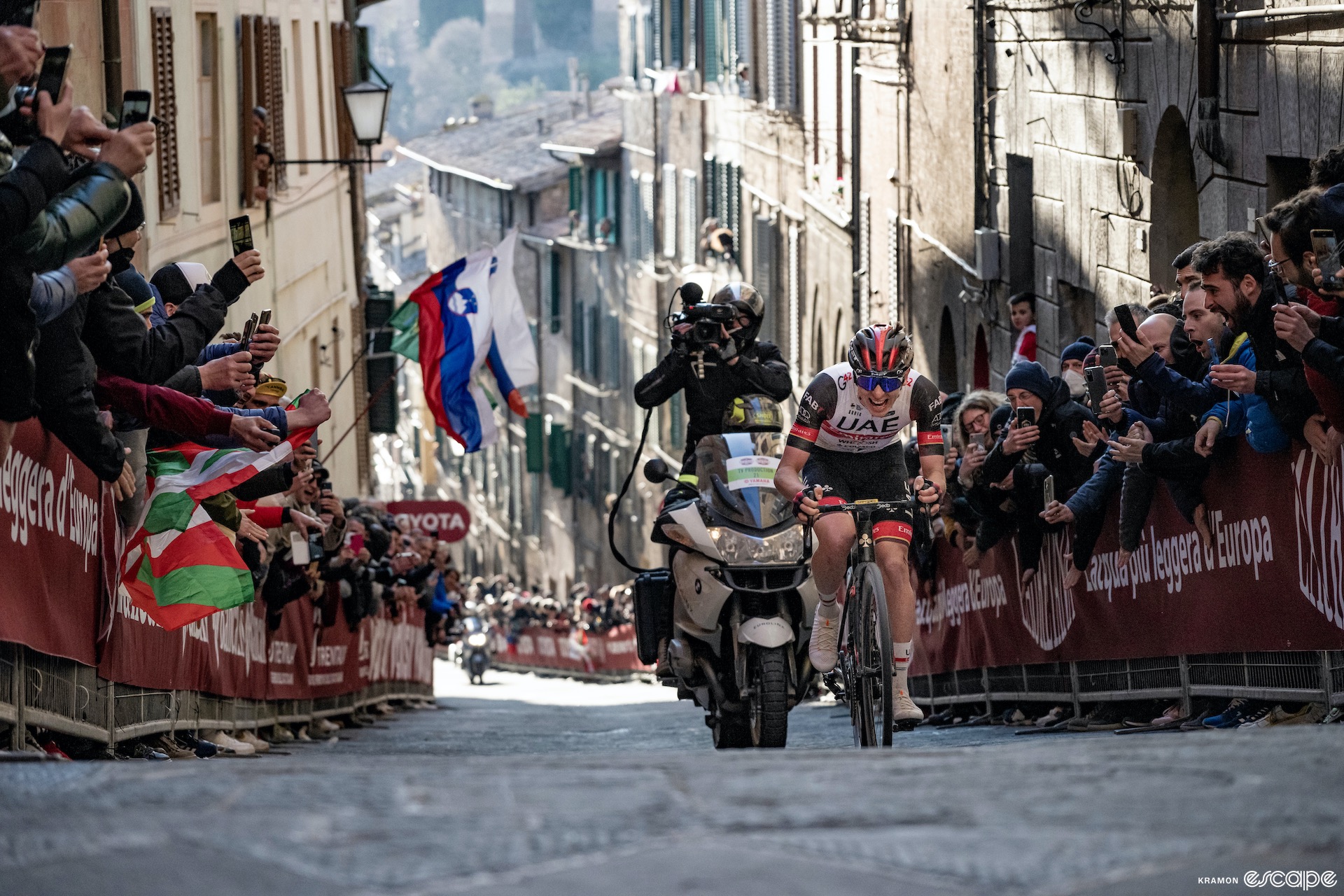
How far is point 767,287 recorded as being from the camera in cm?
3866

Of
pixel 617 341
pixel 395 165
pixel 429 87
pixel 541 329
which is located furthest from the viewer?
pixel 429 87

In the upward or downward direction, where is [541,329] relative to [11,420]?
downward

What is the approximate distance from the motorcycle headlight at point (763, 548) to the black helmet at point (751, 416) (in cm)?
98

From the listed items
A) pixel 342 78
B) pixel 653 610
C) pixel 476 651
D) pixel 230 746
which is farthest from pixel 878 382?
pixel 476 651

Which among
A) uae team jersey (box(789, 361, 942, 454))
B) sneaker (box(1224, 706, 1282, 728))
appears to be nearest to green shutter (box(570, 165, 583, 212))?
uae team jersey (box(789, 361, 942, 454))

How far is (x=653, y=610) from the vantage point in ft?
37.2

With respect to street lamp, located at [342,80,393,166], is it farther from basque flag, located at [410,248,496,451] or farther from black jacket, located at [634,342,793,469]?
black jacket, located at [634,342,793,469]

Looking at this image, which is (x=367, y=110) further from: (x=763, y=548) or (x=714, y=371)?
(x=763, y=548)

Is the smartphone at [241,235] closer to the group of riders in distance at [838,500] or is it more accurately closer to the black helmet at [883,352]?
the group of riders in distance at [838,500]

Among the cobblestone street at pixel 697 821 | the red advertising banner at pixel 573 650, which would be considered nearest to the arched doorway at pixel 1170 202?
the cobblestone street at pixel 697 821

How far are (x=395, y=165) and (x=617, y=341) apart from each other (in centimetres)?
4972

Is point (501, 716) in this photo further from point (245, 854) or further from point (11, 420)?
point (245, 854)

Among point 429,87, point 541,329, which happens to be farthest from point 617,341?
point 429,87

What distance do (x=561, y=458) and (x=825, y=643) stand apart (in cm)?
5140
